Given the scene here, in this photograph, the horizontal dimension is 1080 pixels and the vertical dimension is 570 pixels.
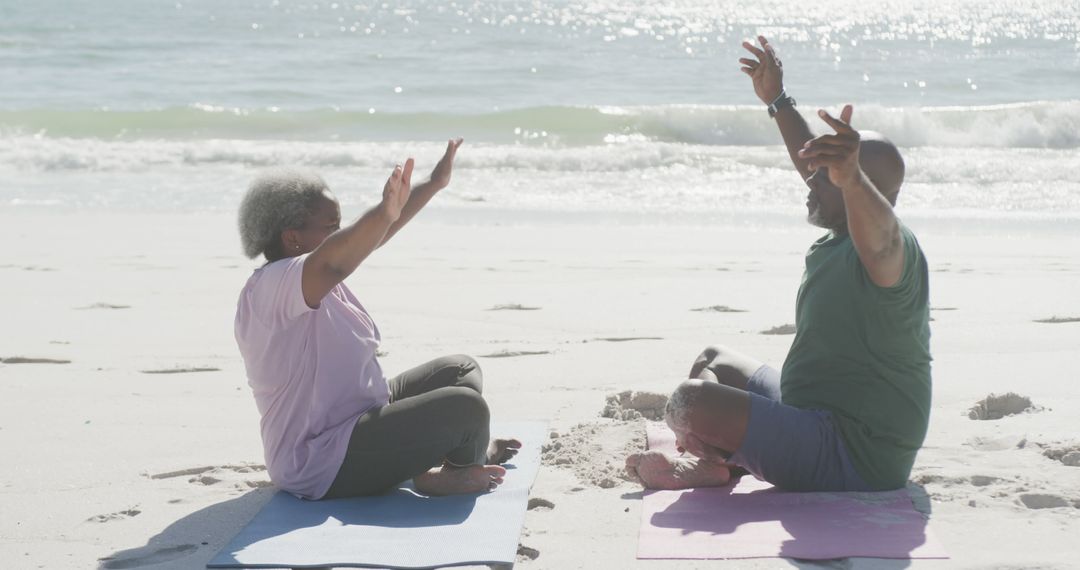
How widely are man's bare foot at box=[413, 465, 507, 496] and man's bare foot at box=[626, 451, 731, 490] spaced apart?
42 centimetres

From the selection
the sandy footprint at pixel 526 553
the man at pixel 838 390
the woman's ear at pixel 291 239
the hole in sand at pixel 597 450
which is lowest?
the sandy footprint at pixel 526 553

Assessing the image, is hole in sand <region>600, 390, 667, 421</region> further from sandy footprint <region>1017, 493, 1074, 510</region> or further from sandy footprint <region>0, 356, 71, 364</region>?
sandy footprint <region>0, 356, 71, 364</region>

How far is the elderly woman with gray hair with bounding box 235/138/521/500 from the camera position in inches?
137

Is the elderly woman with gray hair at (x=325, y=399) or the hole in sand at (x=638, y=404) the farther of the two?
the hole in sand at (x=638, y=404)

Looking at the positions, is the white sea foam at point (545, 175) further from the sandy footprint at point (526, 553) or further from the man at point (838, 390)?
the sandy footprint at point (526, 553)

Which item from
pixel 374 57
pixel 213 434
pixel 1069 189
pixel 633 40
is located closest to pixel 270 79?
pixel 374 57

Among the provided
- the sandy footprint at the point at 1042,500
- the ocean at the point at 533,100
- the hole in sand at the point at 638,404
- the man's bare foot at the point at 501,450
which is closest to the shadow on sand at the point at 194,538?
the man's bare foot at the point at 501,450

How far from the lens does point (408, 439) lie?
11.5ft

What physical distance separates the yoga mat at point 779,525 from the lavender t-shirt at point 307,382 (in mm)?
890

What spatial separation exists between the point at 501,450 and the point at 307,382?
2.26 feet

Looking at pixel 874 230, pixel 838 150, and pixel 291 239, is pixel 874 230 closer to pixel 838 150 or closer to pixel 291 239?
pixel 838 150

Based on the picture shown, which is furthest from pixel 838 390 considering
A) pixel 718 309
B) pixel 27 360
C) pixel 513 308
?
pixel 27 360

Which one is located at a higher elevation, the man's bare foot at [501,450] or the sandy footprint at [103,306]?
the sandy footprint at [103,306]

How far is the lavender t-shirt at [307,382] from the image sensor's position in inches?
138
